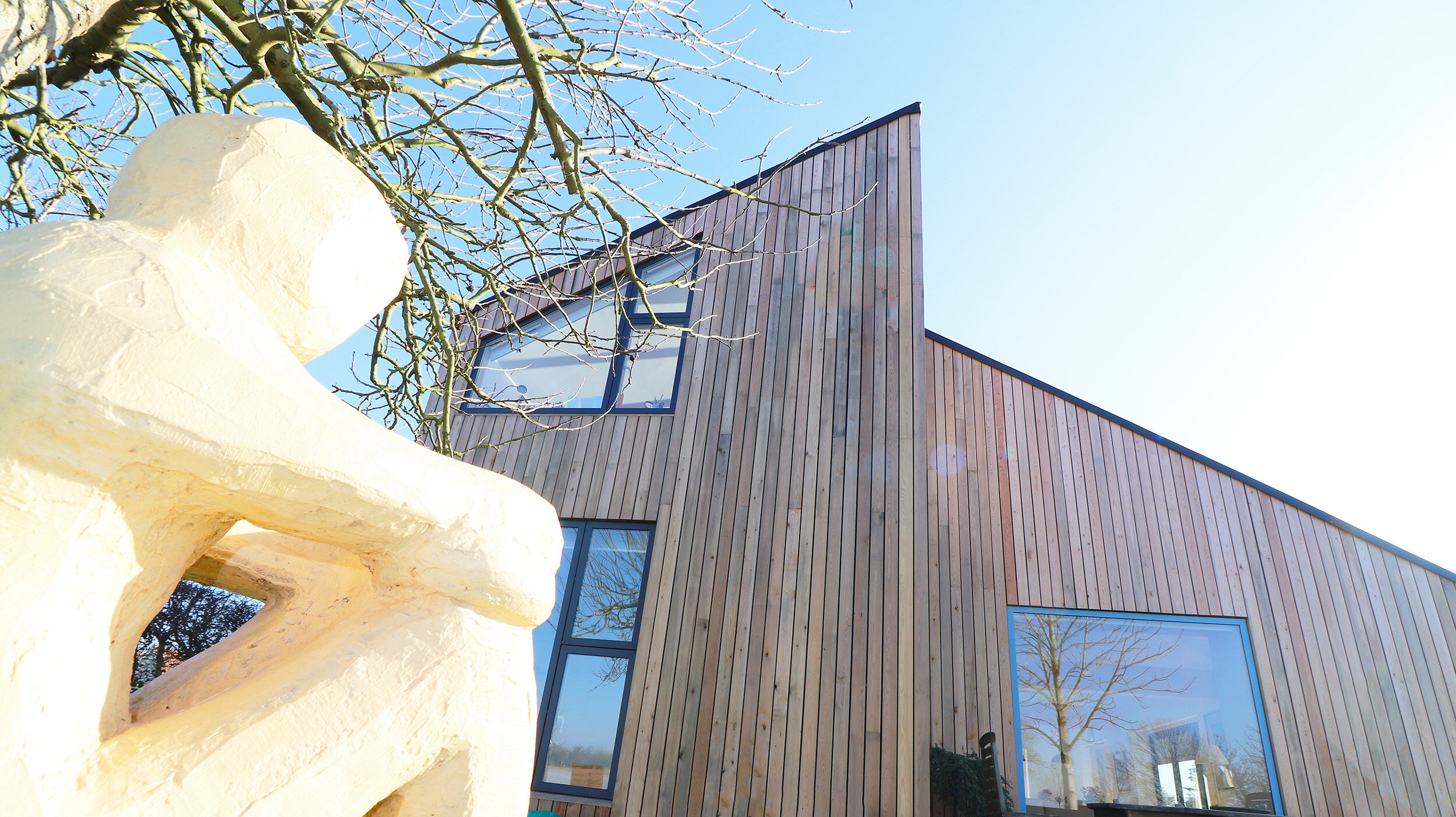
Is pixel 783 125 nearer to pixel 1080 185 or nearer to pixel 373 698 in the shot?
pixel 373 698

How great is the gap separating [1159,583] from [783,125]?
5.30 meters

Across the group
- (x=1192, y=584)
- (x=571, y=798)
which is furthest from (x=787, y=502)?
(x=1192, y=584)

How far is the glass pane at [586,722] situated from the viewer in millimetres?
4980

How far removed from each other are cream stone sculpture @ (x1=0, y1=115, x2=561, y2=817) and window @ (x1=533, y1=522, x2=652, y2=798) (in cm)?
402

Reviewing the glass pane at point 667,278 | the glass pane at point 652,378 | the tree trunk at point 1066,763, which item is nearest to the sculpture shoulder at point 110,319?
the glass pane at point 652,378

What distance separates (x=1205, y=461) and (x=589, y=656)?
210 inches

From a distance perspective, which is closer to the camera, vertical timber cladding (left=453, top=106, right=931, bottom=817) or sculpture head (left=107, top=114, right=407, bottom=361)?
sculpture head (left=107, top=114, right=407, bottom=361)

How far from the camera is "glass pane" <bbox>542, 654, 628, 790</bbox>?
196 inches

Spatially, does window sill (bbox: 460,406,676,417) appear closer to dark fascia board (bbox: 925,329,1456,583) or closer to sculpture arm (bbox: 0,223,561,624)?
dark fascia board (bbox: 925,329,1456,583)

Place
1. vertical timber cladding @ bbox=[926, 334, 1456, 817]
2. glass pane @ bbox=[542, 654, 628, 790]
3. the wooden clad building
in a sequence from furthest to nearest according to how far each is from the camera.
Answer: vertical timber cladding @ bbox=[926, 334, 1456, 817] → glass pane @ bbox=[542, 654, 628, 790] → the wooden clad building

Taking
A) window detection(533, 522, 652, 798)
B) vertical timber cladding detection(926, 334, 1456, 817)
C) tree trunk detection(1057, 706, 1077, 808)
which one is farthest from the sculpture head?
tree trunk detection(1057, 706, 1077, 808)

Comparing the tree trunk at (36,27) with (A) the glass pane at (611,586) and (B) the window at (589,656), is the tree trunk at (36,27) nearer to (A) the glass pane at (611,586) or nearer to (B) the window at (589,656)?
(B) the window at (589,656)

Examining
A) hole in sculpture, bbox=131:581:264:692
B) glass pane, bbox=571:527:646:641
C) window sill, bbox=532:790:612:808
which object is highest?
glass pane, bbox=571:527:646:641

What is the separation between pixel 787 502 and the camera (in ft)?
17.6
